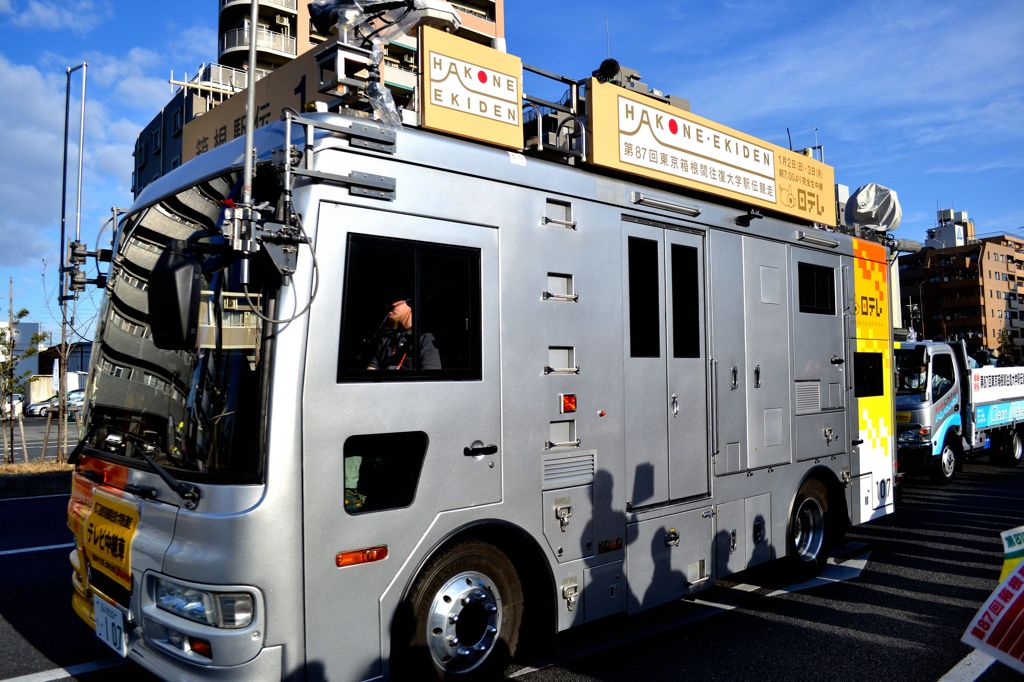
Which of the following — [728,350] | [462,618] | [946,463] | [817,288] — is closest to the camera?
[462,618]

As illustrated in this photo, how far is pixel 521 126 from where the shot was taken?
4.68 m

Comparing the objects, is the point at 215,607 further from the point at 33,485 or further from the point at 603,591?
the point at 33,485

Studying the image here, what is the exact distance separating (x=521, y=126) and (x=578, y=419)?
6.07 ft

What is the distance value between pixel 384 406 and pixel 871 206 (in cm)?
659

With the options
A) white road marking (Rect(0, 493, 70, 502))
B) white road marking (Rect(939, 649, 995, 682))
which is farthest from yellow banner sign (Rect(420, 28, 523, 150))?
white road marking (Rect(0, 493, 70, 502))

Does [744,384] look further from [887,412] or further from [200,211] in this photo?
[200,211]

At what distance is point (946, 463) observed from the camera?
13359 millimetres

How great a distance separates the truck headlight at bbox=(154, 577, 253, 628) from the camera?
326 cm

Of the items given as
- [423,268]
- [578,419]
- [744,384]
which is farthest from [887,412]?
[423,268]

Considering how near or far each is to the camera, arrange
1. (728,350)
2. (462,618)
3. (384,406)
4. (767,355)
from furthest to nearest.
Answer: (767,355) → (728,350) → (462,618) → (384,406)

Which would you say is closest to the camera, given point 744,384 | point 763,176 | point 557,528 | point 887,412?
point 557,528

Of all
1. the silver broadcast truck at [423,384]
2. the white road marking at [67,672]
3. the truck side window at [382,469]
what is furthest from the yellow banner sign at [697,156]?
the white road marking at [67,672]

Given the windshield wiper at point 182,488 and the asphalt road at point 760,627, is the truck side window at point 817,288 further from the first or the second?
the windshield wiper at point 182,488

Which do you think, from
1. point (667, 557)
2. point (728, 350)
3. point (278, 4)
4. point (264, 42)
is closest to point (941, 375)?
point (728, 350)
